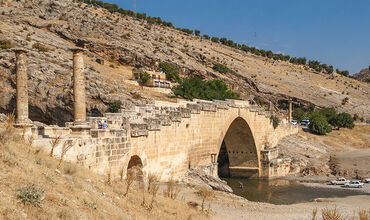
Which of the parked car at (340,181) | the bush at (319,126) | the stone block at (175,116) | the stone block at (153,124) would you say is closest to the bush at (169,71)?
the bush at (319,126)

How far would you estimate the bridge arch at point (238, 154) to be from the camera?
30.1 metres

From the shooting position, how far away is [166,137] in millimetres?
17250

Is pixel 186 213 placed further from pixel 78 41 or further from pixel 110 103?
pixel 78 41

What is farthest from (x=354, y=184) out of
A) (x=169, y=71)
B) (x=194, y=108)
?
(x=169, y=71)

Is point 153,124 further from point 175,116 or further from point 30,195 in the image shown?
point 30,195

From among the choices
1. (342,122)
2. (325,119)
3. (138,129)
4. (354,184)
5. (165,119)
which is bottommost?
(354,184)

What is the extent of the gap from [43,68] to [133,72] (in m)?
12.5

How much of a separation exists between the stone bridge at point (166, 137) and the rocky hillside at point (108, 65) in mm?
10405

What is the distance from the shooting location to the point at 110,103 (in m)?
31.6

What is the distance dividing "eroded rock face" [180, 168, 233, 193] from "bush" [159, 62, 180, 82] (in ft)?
89.0

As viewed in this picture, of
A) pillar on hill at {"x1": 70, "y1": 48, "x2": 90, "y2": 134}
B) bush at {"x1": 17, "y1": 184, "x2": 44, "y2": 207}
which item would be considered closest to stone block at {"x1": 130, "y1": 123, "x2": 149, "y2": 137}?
pillar on hill at {"x1": 70, "y1": 48, "x2": 90, "y2": 134}

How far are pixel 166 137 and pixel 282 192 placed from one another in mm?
12583

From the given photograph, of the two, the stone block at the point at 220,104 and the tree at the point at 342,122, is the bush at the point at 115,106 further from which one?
the tree at the point at 342,122

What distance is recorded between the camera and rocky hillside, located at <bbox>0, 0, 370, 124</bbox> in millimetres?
32188
